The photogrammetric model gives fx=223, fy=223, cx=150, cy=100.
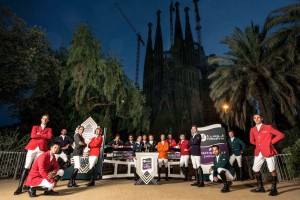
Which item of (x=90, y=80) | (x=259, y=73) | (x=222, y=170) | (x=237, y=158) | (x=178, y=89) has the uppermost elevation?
(x=178, y=89)

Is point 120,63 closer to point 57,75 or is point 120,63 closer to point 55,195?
point 57,75

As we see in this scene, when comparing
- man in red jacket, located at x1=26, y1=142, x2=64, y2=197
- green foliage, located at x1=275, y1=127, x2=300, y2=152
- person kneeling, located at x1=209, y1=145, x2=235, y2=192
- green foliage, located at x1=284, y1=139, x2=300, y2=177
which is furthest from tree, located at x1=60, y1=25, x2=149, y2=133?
green foliage, located at x1=284, y1=139, x2=300, y2=177

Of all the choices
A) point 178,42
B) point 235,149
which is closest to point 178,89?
point 178,42

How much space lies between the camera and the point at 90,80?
1459cm

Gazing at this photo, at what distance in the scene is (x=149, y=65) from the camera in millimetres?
56531

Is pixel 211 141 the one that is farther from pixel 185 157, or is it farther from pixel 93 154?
pixel 93 154

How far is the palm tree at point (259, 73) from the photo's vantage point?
15.0m

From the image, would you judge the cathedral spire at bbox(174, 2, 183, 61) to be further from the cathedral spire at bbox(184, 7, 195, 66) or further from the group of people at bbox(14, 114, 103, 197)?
the group of people at bbox(14, 114, 103, 197)

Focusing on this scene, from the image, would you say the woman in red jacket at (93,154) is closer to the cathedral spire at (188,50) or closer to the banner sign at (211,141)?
the banner sign at (211,141)

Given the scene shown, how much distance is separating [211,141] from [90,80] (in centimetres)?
880

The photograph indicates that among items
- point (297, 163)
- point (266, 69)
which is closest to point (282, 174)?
point (297, 163)

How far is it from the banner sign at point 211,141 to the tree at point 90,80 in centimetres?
767

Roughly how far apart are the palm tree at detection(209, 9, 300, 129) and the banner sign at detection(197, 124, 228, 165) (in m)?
7.00

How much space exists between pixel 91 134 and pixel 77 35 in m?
8.12
